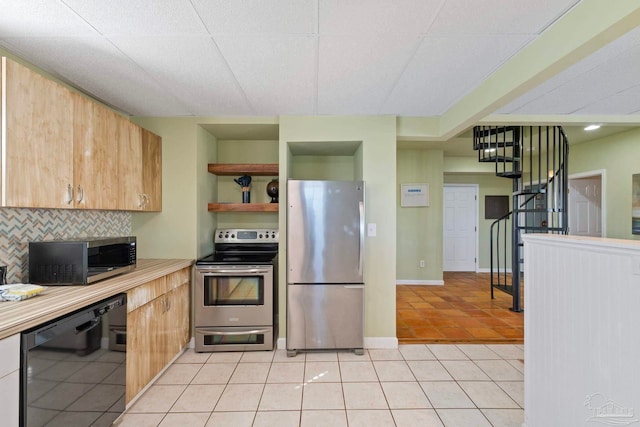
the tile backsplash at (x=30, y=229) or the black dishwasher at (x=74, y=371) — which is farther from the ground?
the tile backsplash at (x=30, y=229)

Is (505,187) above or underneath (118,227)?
above

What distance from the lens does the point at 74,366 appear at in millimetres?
1485

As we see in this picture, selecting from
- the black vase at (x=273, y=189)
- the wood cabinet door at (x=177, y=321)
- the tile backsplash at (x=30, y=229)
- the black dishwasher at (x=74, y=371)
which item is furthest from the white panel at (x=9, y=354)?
the black vase at (x=273, y=189)

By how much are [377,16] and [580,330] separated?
1753mm

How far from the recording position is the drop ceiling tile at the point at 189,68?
5.57 feet

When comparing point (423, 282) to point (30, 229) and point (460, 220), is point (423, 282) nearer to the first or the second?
point (460, 220)

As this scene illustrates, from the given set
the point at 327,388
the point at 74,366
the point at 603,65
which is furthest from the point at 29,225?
the point at 603,65

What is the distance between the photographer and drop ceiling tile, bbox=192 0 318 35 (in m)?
1.38

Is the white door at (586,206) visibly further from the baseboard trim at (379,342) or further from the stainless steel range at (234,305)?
the stainless steel range at (234,305)

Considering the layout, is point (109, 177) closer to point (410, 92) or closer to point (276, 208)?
point (276, 208)

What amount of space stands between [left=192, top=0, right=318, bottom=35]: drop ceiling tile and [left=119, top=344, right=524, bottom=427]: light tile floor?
7.56ft

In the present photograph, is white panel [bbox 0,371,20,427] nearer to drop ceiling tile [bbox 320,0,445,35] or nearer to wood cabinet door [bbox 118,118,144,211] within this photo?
wood cabinet door [bbox 118,118,144,211]

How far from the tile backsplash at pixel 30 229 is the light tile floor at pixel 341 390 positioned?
1192 mm

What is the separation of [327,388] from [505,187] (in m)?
5.82
